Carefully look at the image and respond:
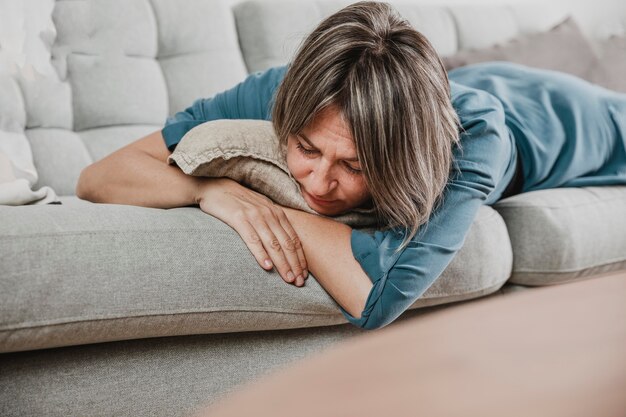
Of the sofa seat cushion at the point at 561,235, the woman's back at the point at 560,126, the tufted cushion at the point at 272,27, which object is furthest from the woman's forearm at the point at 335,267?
the tufted cushion at the point at 272,27

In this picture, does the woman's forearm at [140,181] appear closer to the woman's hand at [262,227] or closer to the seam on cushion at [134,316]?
the woman's hand at [262,227]

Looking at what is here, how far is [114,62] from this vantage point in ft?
6.15

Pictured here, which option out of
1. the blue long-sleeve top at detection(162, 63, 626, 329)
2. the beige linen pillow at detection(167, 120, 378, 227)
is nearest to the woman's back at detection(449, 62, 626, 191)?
the blue long-sleeve top at detection(162, 63, 626, 329)

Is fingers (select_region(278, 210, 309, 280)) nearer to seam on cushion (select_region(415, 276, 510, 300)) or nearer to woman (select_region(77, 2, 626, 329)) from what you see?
woman (select_region(77, 2, 626, 329))

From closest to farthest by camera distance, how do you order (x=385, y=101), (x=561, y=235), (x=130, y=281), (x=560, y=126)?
1. (x=130, y=281)
2. (x=385, y=101)
3. (x=561, y=235)
4. (x=560, y=126)

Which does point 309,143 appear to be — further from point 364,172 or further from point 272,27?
point 272,27

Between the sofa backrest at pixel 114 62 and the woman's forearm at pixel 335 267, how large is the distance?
841 millimetres

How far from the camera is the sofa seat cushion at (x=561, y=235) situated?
1487 millimetres

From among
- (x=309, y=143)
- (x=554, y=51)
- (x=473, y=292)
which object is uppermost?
(x=309, y=143)

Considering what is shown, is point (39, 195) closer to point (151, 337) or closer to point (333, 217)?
point (151, 337)

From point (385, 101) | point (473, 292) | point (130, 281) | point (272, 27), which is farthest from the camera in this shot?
point (272, 27)

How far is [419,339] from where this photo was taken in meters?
0.30

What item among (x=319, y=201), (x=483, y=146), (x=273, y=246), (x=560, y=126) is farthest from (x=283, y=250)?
(x=560, y=126)

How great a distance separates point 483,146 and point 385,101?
10.7 inches
